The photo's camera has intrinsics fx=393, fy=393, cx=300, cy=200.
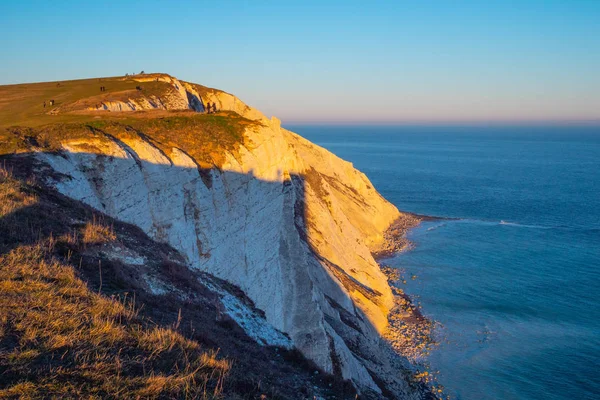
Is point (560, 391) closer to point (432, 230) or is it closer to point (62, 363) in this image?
point (62, 363)

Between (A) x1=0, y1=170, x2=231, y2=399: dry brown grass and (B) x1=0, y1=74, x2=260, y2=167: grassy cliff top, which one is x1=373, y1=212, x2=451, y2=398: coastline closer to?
(B) x1=0, y1=74, x2=260, y2=167: grassy cliff top

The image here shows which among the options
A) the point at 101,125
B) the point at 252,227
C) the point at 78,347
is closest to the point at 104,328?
the point at 78,347

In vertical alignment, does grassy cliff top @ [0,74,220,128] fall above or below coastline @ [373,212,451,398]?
above

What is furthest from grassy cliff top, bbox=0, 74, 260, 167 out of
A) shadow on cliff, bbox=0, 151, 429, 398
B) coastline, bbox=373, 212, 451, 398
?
coastline, bbox=373, 212, 451, 398

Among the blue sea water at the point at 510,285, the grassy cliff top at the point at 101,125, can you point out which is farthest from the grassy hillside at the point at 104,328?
the blue sea water at the point at 510,285

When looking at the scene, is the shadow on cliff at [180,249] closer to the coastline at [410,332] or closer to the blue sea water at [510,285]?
the coastline at [410,332]

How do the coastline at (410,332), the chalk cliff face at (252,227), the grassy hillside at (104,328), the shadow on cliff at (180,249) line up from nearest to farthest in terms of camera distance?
the grassy hillside at (104,328)
the shadow on cliff at (180,249)
the chalk cliff face at (252,227)
the coastline at (410,332)
